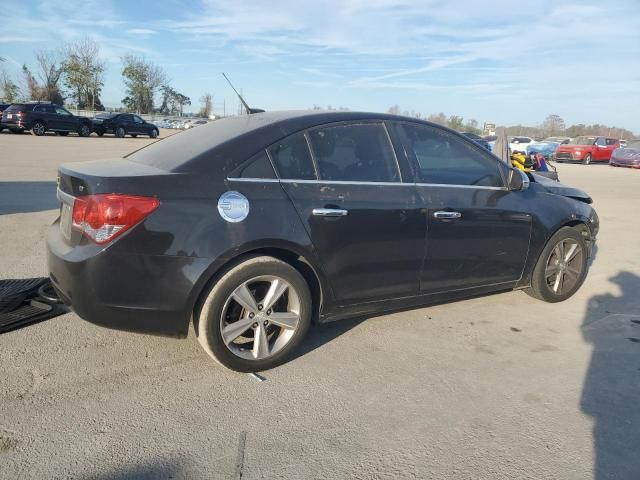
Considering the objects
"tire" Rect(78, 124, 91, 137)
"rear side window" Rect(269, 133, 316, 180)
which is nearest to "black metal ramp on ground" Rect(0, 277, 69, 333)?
"rear side window" Rect(269, 133, 316, 180)

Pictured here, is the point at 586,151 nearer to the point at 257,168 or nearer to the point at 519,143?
the point at 519,143

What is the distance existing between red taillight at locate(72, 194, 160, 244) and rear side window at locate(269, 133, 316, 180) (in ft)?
2.67

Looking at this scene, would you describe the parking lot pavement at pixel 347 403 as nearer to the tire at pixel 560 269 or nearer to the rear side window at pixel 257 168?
the tire at pixel 560 269

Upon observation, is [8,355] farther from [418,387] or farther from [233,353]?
[418,387]

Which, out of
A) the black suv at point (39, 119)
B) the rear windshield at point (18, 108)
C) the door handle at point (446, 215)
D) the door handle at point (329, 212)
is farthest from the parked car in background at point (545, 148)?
the door handle at point (329, 212)

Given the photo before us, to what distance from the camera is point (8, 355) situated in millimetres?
3275

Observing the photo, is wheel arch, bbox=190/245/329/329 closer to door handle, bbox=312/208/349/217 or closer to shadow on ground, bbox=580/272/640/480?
door handle, bbox=312/208/349/217

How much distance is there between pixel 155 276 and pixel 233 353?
2.28 ft

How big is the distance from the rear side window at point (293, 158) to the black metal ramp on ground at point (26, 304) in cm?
214

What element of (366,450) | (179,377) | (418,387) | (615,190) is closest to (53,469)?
(179,377)

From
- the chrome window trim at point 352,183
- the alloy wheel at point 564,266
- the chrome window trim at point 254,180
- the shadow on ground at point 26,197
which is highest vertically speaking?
the chrome window trim at point 254,180

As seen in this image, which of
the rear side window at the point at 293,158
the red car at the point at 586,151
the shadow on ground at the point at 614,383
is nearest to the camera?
the shadow on ground at the point at 614,383

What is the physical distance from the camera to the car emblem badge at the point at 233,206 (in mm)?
2998

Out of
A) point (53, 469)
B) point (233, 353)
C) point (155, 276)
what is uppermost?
point (155, 276)
